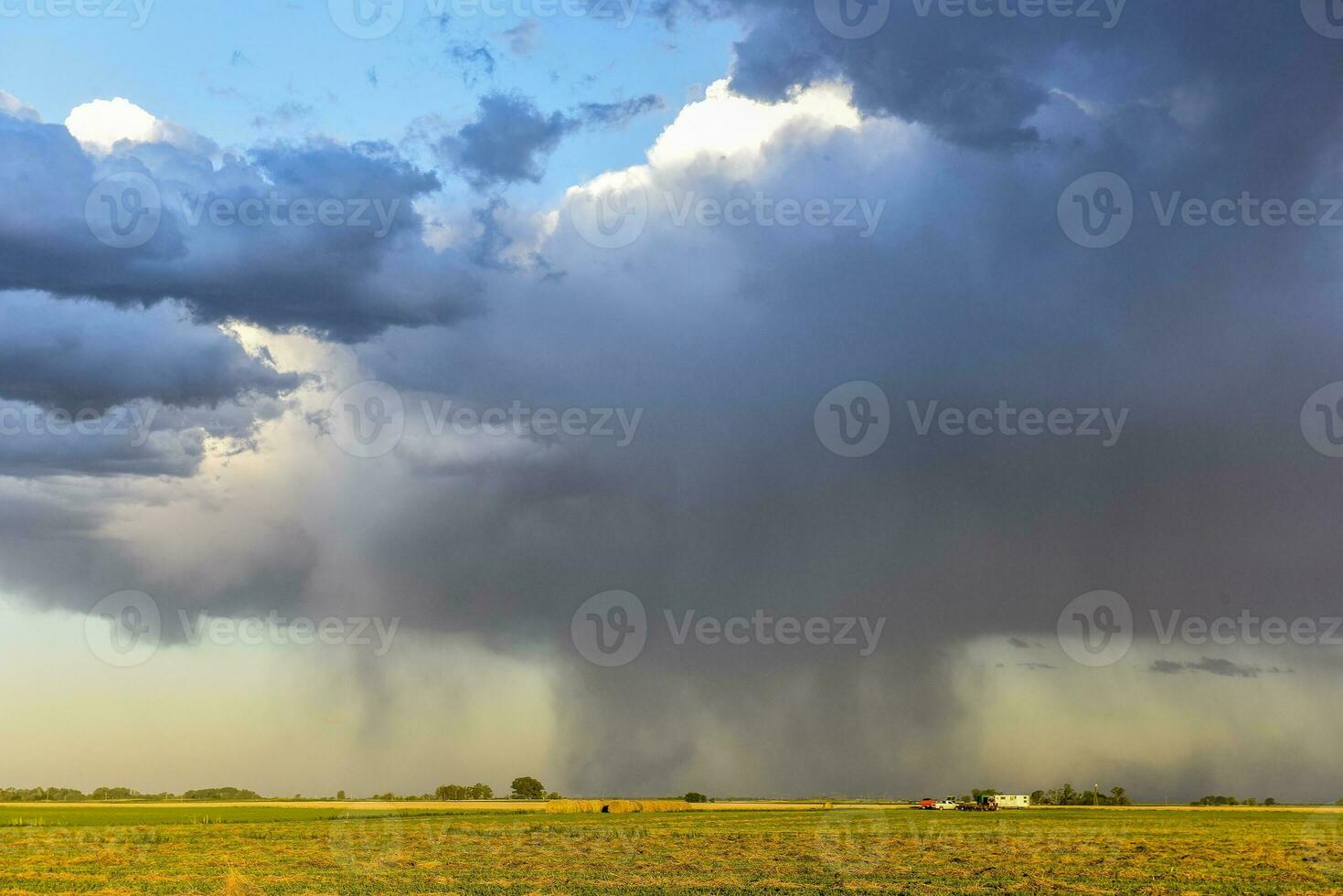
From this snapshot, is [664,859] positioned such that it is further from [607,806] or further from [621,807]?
[621,807]

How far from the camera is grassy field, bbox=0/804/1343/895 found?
46.9 meters

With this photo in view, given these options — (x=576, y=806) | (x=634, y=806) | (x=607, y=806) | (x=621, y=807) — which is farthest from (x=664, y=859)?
(x=634, y=806)

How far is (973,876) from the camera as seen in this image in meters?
49.8

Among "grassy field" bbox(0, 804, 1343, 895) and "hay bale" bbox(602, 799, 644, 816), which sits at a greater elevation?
"hay bale" bbox(602, 799, 644, 816)

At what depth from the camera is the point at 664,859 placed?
199 feet

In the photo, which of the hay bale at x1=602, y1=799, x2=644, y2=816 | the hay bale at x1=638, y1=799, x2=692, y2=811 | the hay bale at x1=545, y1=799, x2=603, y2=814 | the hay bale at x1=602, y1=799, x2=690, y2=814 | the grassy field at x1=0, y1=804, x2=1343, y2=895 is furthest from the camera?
the hay bale at x1=638, y1=799, x2=692, y2=811

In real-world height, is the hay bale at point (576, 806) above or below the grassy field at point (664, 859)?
above

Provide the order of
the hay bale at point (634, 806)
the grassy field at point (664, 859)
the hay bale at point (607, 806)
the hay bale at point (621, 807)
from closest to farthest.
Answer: the grassy field at point (664, 859), the hay bale at point (621, 807), the hay bale at point (607, 806), the hay bale at point (634, 806)

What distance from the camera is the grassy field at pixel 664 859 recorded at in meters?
46.9

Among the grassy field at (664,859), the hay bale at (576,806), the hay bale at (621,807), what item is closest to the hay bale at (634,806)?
the hay bale at (621,807)

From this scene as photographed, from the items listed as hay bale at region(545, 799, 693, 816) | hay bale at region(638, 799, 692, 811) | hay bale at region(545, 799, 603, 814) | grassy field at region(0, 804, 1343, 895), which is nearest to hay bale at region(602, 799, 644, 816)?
hay bale at region(545, 799, 693, 816)

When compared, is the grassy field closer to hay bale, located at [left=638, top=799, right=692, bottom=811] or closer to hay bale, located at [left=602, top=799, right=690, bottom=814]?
hay bale, located at [left=602, top=799, right=690, bottom=814]

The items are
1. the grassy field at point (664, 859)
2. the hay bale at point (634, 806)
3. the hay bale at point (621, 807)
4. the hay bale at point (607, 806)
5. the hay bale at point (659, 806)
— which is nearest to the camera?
the grassy field at point (664, 859)

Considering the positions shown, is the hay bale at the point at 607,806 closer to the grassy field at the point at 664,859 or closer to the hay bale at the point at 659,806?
the hay bale at the point at 659,806
